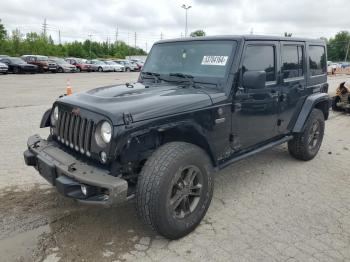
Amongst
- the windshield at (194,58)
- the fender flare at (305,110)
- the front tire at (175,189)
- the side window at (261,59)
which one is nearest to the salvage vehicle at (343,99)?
the fender flare at (305,110)

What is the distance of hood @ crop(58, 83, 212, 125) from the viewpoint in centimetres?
284

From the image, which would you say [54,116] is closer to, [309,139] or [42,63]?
[309,139]

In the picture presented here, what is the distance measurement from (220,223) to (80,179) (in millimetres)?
1570

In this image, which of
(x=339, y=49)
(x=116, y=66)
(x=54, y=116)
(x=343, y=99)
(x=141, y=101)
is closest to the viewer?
(x=141, y=101)

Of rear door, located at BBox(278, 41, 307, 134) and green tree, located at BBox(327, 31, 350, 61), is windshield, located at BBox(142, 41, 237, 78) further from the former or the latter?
green tree, located at BBox(327, 31, 350, 61)

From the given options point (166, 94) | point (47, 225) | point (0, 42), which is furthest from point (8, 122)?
point (0, 42)

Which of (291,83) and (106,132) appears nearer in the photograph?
(106,132)

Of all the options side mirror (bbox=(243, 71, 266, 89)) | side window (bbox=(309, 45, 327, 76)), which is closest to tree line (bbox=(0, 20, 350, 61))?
side window (bbox=(309, 45, 327, 76))

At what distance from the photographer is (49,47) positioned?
6419 centimetres

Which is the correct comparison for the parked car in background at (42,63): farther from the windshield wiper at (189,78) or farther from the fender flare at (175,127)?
the fender flare at (175,127)

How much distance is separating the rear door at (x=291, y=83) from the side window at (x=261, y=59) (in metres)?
0.23

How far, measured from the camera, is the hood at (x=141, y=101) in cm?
284

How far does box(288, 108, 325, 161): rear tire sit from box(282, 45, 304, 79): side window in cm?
79

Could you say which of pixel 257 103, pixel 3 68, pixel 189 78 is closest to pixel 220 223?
pixel 257 103
